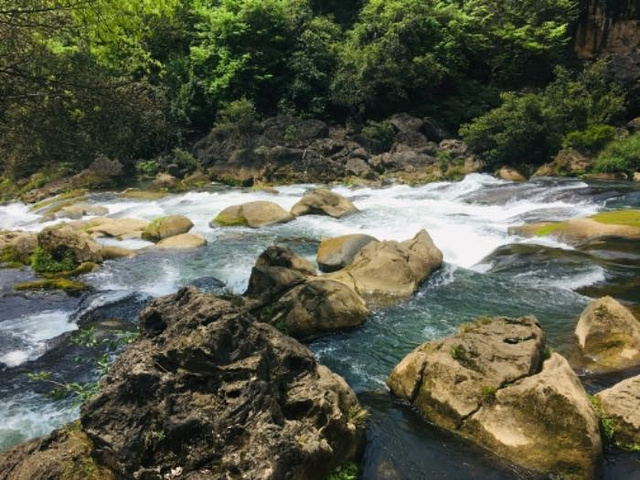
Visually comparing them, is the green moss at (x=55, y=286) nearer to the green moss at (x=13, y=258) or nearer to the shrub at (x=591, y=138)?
the green moss at (x=13, y=258)

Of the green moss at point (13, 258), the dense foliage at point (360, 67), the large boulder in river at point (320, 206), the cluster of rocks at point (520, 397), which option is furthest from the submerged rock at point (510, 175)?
the green moss at point (13, 258)

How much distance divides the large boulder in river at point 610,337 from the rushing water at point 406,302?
1.35 feet

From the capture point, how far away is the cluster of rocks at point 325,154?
27.8 meters

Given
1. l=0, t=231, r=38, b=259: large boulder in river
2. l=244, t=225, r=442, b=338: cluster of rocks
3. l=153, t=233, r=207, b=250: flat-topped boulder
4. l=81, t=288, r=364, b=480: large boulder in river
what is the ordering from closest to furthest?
l=81, t=288, r=364, b=480: large boulder in river
l=244, t=225, r=442, b=338: cluster of rocks
l=0, t=231, r=38, b=259: large boulder in river
l=153, t=233, r=207, b=250: flat-topped boulder

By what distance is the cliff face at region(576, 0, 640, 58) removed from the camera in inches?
1219

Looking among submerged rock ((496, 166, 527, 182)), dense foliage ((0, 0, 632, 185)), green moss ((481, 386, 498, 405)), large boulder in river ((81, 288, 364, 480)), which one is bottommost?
submerged rock ((496, 166, 527, 182))

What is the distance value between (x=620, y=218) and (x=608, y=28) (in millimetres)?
23264

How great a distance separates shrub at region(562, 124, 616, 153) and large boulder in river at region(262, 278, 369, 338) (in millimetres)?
19565

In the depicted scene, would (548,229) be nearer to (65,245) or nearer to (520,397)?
(520,397)

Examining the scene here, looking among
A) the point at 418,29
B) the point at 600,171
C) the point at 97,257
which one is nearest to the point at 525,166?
the point at 600,171

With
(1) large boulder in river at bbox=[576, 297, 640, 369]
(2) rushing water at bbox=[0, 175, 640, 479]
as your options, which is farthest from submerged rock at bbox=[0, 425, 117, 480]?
(1) large boulder in river at bbox=[576, 297, 640, 369]

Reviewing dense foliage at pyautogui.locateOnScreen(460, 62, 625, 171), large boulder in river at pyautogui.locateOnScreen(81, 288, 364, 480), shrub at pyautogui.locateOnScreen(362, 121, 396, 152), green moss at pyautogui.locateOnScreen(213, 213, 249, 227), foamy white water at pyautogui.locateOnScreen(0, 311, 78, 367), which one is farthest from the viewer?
shrub at pyautogui.locateOnScreen(362, 121, 396, 152)

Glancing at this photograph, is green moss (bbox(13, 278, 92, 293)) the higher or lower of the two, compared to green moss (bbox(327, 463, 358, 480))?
lower

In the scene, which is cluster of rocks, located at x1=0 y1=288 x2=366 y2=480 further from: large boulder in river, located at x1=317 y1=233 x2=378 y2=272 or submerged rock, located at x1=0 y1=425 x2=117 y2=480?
large boulder in river, located at x1=317 y1=233 x2=378 y2=272
